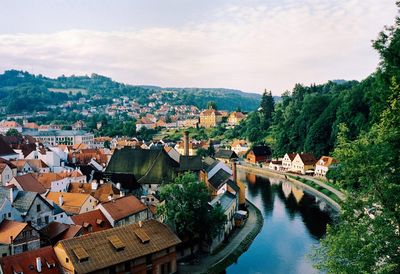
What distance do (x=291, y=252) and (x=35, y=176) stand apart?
892 inches

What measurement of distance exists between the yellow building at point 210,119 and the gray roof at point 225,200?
86.2 metres

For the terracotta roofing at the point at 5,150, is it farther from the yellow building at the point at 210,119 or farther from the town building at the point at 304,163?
the yellow building at the point at 210,119

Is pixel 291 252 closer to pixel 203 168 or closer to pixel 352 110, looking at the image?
pixel 203 168

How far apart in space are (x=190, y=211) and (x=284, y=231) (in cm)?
1178

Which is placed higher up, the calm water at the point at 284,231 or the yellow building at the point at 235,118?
the yellow building at the point at 235,118

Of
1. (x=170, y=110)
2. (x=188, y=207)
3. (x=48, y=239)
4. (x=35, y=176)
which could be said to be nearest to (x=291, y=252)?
(x=188, y=207)

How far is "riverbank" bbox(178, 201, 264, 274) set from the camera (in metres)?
26.0

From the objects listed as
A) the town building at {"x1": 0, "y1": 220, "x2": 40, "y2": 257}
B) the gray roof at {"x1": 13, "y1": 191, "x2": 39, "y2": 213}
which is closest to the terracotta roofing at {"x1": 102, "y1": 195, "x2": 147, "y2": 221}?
the gray roof at {"x1": 13, "y1": 191, "x2": 39, "y2": 213}

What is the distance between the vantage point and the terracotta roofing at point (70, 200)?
30.2 m

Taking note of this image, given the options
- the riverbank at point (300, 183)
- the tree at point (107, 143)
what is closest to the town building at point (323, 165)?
the riverbank at point (300, 183)

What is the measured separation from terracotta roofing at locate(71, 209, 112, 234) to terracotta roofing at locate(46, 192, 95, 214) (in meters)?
3.47

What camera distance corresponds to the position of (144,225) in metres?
24.3

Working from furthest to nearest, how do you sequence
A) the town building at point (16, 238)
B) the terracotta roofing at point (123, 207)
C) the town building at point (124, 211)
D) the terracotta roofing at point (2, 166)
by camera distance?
the terracotta roofing at point (2, 166) → the terracotta roofing at point (123, 207) → the town building at point (124, 211) → the town building at point (16, 238)

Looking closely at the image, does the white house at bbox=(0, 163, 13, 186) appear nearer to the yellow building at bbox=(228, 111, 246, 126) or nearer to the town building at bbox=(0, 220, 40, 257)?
the town building at bbox=(0, 220, 40, 257)
